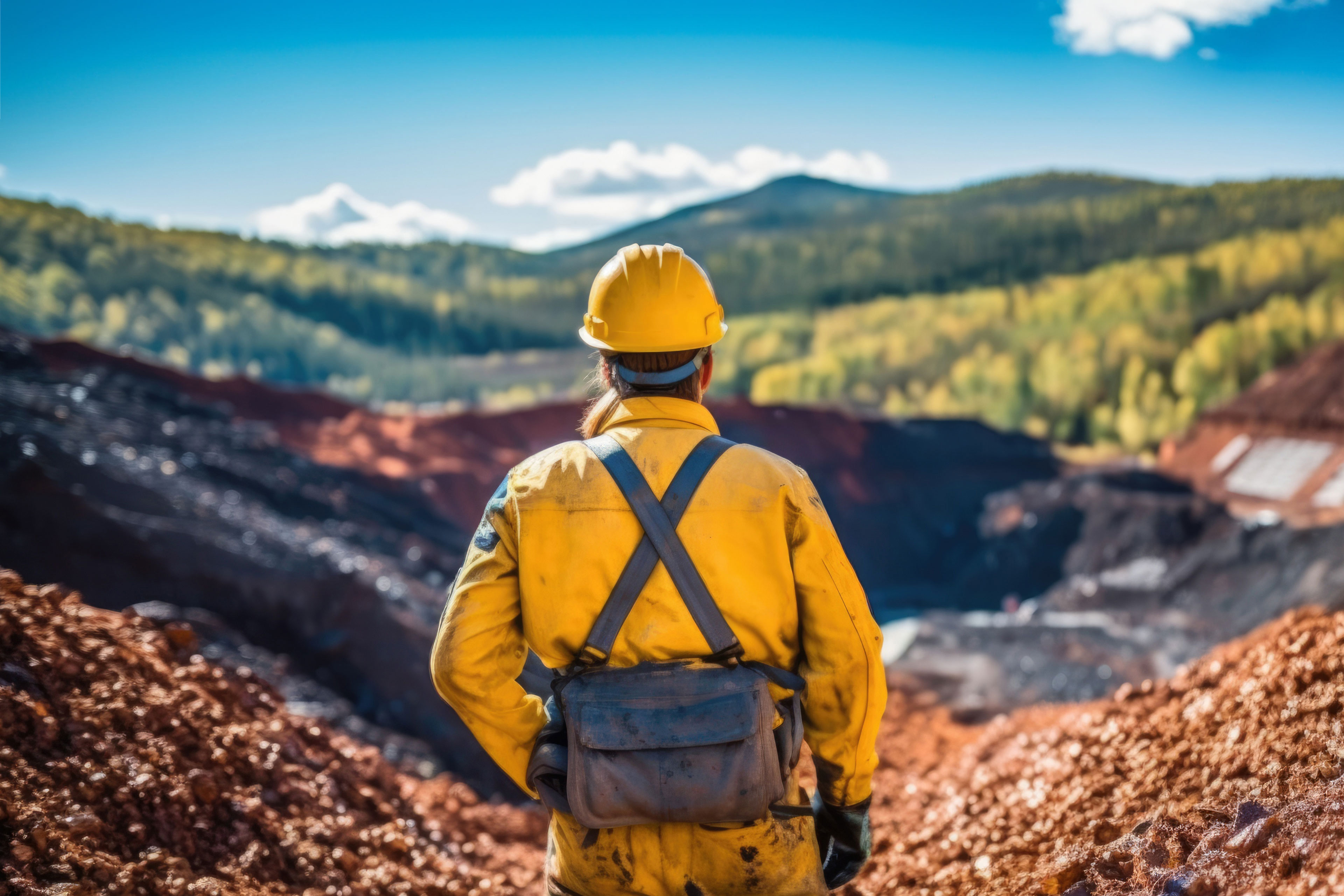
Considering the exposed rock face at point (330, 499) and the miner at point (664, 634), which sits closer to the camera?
the miner at point (664, 634)

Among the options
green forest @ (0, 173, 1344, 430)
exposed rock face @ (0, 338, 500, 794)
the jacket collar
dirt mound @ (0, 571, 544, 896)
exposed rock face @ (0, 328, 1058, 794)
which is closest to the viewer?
the jacket collar

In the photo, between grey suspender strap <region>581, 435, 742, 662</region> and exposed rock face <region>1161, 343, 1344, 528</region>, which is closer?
grey suspender strap <region>581, 435, 742, 662</region>

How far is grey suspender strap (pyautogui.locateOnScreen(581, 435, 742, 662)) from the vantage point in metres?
1.75

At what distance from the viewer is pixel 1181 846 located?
212 cm

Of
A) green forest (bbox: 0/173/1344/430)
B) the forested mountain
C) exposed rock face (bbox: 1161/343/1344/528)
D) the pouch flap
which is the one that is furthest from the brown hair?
green forest (bbox: 0/173/1344/430)

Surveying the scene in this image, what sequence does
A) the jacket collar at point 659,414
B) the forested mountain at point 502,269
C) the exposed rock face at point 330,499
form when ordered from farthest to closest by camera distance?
the forested mountain at point 502,269 → the exposed rock face at point 330,499 → the jacket collar at point 659,414

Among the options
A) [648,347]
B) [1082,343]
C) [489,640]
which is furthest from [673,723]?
[1082,343]

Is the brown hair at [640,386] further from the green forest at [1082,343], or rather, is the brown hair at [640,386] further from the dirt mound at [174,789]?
the green forest at [1082,343]

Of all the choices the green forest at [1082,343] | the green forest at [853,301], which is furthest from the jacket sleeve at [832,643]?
the green forest at [1082,343]

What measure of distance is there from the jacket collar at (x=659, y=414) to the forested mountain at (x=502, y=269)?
1925 centimetres

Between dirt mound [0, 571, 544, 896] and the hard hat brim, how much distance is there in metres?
1.95

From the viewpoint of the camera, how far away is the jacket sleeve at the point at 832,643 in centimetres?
183

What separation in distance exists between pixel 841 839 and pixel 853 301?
106 feet

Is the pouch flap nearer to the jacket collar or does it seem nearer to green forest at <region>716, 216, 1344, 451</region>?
the jacket collar
